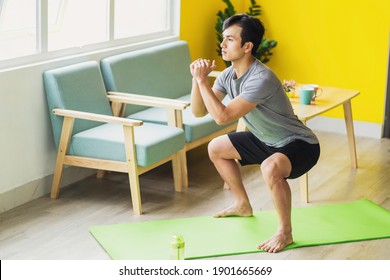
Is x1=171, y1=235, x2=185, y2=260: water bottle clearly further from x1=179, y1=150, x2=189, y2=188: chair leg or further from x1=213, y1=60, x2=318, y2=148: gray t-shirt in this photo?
x1=179, y1=150, x2=189, y2=188: chair leg

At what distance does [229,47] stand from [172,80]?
169 centimetres

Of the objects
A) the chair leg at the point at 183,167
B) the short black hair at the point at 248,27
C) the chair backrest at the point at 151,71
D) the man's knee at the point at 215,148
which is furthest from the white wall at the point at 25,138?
the short black hair at the point at 248,27

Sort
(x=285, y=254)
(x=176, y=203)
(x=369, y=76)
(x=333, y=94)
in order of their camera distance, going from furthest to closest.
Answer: (x=369, y=76), (x=333, y=94), (x=176, y=203), (x=285, y=254)

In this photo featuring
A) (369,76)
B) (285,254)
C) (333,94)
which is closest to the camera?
(285,254)

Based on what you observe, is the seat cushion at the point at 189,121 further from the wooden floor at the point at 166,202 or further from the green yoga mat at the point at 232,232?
the green yoga mat at the point at 232,232

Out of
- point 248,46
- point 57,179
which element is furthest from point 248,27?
point 57,179

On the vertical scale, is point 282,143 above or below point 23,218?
above

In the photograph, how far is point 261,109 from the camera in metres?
4.02

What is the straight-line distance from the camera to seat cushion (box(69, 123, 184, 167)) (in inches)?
177

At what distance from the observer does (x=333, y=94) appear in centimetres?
538

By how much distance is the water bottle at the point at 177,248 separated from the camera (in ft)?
11.5

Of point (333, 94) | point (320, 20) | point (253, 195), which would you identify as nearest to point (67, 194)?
point (253, 195)
